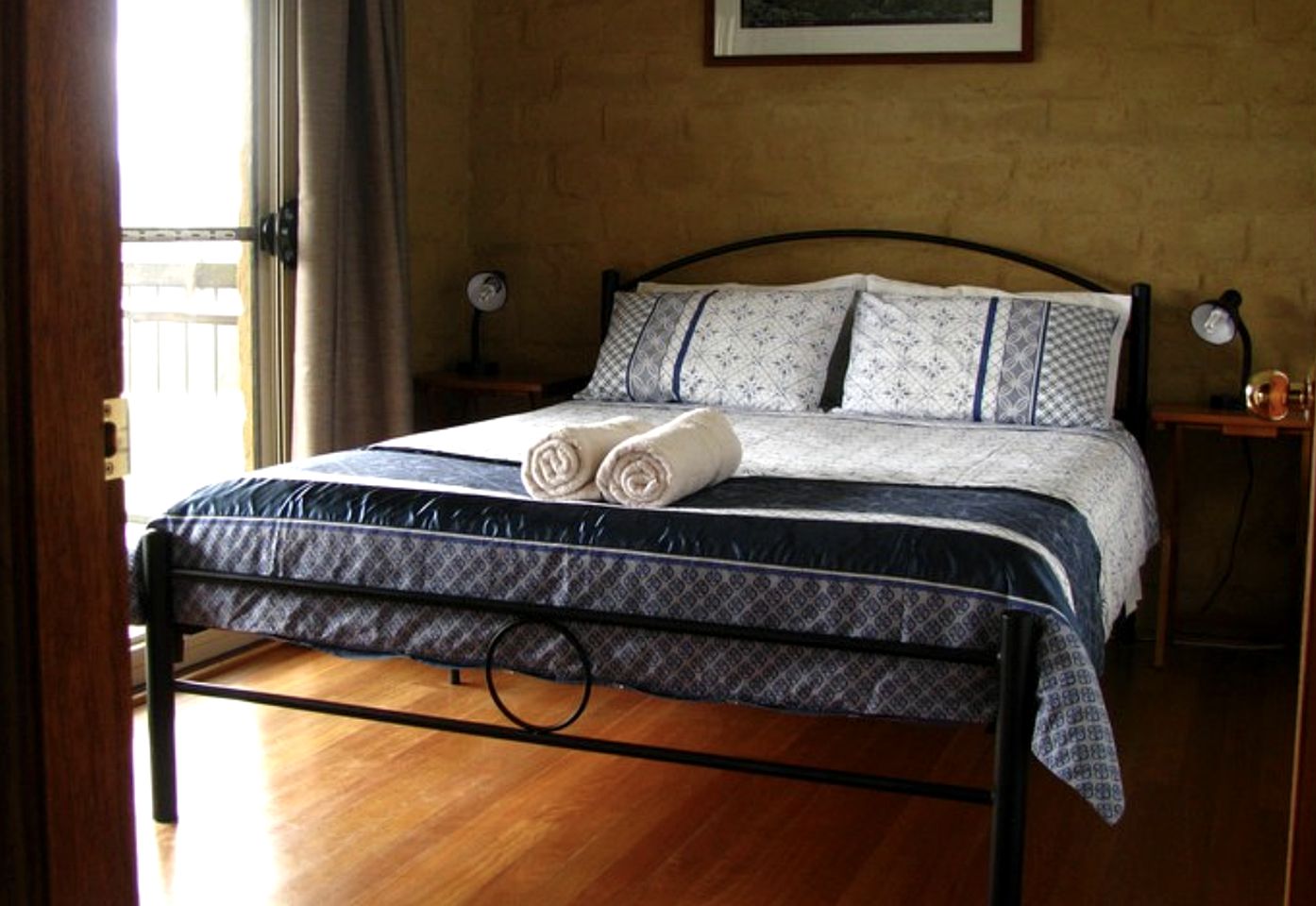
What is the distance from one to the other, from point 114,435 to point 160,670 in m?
1.72

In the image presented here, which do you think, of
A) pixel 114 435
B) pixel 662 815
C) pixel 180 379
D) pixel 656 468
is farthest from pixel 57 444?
pixel 180 379

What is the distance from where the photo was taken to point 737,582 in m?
2.56

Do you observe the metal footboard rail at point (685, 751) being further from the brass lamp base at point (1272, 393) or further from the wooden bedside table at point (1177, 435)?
the wooden bedside table at point (1177, 435)

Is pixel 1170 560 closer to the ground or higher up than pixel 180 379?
closer to the ground

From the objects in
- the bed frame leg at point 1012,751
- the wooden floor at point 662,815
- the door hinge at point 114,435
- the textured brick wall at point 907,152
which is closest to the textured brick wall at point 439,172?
the textured brick wall at point 907,152

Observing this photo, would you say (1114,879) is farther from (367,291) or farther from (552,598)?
(367,291)

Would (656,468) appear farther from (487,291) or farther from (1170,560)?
(487,291)

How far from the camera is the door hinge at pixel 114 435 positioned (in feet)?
4.22

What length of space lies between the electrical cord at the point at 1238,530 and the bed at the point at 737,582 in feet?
2.33

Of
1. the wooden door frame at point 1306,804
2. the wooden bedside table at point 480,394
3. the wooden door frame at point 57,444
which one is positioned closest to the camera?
the wooden door frame at point 57,444

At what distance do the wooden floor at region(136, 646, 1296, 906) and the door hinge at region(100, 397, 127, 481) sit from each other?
1486mm

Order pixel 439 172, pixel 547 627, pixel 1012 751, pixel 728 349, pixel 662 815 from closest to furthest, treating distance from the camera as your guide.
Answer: pixel 1012 751
pixel 547 627
pixel 662 815
pixel 728 349
pixel 439 172

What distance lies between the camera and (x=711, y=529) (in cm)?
263

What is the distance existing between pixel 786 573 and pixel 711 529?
0.53 feet
